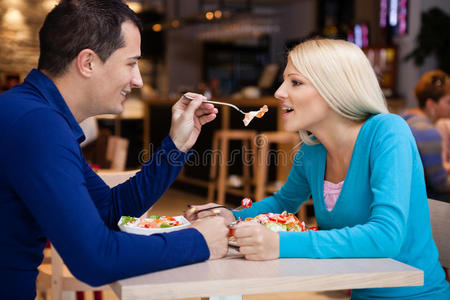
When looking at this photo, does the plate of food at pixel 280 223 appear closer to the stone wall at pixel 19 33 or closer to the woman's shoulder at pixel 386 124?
the woman's shoulder at pixel 386 124

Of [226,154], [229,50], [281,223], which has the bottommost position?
[226,154]

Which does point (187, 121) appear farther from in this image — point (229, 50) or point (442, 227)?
point (229, 50)

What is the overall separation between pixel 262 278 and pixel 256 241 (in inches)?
6.4

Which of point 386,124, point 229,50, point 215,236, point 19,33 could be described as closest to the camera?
point 215,236

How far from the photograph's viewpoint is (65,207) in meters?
0.97

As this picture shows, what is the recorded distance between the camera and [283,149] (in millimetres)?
5910

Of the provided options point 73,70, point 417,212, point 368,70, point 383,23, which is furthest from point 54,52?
point 383,23

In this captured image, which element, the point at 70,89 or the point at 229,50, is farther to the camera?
the point at 229,50

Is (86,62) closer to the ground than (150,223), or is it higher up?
higher up

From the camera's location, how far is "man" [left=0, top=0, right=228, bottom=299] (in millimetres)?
979

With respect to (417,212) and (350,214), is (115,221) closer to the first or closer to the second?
(350,214)

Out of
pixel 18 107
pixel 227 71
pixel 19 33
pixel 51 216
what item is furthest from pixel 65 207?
pixel 227 71

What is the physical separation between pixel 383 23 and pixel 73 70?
26.9 ft

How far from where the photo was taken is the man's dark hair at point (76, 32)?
3.97 feet
